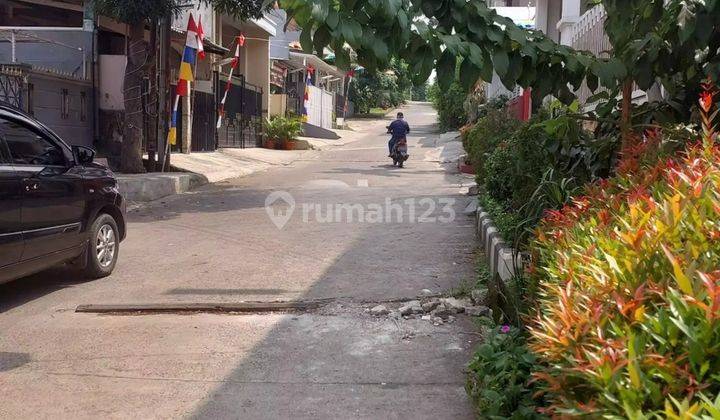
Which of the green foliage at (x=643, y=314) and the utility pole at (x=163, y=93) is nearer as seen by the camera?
the green foliage at (x=643, y=314)

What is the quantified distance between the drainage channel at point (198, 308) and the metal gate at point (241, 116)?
15.8 m

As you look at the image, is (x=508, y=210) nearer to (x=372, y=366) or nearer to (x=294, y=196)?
(x=372, y=366)

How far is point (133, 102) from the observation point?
1402 centimetres

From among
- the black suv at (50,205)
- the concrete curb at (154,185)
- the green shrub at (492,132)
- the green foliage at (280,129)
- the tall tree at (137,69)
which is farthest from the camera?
the green foliage at (280,129)

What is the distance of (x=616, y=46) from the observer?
16.3ft

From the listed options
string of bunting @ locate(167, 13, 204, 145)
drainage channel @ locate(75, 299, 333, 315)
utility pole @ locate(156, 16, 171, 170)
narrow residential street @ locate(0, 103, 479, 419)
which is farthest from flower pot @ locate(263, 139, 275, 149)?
drainage channel @ locate(75, 299, 333, 315)

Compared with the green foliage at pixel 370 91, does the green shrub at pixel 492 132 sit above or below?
below

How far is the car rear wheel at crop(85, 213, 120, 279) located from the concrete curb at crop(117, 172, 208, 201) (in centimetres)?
470

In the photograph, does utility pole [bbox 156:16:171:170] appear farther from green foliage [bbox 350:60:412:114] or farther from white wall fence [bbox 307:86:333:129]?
green foliage [bbox 350:60:412:114]

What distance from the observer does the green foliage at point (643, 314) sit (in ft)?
5.57

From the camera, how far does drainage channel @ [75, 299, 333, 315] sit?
19.1 ft

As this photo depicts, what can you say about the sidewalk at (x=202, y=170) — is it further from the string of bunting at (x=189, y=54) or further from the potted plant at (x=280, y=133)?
the string of bunting at (x=189, y=54)

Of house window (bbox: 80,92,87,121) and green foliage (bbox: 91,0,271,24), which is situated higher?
green foliage (bbox: 91,0,271,24)

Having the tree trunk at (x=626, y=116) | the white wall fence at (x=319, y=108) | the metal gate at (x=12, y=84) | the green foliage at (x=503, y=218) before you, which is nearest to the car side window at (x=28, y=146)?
the green foliage at (x=503, y=218)
